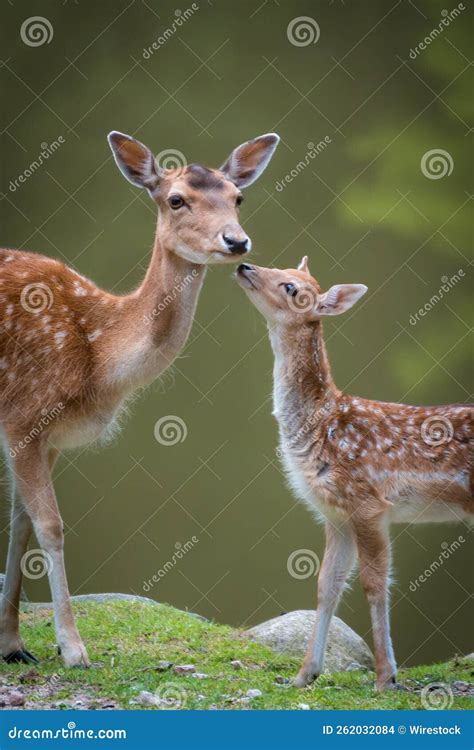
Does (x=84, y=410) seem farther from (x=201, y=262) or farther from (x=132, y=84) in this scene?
(x=132, y=84)

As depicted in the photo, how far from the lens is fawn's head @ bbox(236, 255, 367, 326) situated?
19.5 feet

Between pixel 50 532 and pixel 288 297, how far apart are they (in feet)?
5.36

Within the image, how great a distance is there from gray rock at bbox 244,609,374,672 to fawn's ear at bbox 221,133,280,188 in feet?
8.37

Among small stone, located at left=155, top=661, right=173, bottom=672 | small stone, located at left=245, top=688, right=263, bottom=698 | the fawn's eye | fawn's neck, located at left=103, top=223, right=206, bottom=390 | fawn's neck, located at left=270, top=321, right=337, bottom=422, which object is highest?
the fawn's eye

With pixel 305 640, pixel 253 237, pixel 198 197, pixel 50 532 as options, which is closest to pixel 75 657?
pixel 50 532

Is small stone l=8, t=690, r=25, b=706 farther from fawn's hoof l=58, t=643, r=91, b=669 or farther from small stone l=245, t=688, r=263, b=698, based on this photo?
small stone l=245, t=688, r=263, b=698

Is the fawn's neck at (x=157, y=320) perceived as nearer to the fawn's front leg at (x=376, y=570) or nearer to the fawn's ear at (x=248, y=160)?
the fawn's ear at (x=248, y=160)

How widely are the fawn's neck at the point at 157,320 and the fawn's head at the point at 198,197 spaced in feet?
0.36

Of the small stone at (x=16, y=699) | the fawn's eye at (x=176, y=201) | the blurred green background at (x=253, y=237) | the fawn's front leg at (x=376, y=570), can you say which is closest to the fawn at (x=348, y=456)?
the fawn's front leg at (x=376, y=570)

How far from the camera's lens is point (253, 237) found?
9.12 metres

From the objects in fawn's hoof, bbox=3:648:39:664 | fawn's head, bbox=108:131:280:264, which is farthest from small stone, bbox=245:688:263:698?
fawn's head, bbox=108:131:280:264

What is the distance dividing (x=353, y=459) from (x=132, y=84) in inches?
174

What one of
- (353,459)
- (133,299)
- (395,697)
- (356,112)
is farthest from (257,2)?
(395,697)

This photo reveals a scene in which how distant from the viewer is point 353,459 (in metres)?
5.75
